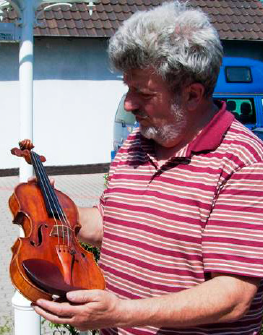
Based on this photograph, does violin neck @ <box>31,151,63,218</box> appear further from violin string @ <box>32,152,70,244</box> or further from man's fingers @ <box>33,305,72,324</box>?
man's fingers @ <box>33,305,72,324</box>

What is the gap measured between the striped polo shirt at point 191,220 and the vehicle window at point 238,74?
31.0 ft

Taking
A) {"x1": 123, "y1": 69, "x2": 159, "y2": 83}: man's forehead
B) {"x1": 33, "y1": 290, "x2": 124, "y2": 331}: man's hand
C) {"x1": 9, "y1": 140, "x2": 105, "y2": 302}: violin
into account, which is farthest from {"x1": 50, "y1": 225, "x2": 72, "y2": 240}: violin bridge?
{"x1": 123, "y1": 69, "x2": 159, "y2": 83}: man's forehead

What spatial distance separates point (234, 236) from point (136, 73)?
628 mm

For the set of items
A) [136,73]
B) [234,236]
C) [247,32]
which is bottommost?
[247,32]

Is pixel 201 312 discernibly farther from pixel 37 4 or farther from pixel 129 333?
pixel 37 4

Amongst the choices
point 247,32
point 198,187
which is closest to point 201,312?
point 198,187

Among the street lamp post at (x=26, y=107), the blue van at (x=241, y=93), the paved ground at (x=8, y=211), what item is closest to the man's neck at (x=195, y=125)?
the street lamp post at (x=26, y=107)

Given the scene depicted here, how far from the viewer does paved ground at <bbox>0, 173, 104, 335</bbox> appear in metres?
5.34

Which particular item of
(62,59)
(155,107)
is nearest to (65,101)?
(62,59)

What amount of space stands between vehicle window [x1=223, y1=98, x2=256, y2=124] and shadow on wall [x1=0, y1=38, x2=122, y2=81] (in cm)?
223

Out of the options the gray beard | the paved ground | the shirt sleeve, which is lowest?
the paved ground

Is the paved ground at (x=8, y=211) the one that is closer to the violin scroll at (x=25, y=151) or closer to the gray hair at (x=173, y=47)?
the violin scroll at (x=25, y=151)

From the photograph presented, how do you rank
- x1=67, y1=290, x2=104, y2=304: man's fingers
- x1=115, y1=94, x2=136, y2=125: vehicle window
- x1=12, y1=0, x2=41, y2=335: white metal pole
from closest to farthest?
x1=67, y1=290, x2=104, y2=304: man's fingers < x1=12, y1=0, x2=41, y2=335: white metal pole < x1=115, y1=94, x2=136, y2=125: vehicle window

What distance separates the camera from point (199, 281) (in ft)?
6.54
